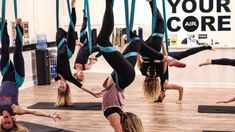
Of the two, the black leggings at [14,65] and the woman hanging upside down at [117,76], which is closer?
the woman hanging upside down at [117,76]

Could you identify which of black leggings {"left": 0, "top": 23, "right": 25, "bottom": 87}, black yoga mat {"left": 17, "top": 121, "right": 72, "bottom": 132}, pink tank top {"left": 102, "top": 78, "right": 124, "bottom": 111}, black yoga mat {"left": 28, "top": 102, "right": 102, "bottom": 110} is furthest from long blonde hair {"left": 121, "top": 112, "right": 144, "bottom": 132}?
black yoga mat {"left": 28, "top": 102, "right": 102, "bottom": 110}

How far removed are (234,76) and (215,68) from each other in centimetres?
39

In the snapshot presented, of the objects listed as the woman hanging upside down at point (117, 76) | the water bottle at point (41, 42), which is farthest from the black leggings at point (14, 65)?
the water bottle at point (41, 42)

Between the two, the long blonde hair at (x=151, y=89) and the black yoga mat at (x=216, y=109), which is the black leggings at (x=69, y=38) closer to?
the long blonde hair at (x=151, y=89)

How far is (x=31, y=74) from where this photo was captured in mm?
8633

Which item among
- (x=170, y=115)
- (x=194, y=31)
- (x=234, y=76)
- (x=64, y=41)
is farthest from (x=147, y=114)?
(x=194, y=31)

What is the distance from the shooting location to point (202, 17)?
8.59 m

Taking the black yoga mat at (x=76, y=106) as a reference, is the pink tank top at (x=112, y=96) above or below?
above

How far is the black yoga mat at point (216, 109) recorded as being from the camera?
5895 millimetres

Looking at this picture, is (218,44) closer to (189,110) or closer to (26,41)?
(189,110)

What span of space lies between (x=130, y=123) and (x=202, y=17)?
18.3 feet

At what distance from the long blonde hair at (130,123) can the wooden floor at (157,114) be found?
59.1 inches

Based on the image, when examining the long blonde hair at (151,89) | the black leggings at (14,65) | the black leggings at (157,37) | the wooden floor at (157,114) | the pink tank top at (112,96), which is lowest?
the wooden floor at (157,114)

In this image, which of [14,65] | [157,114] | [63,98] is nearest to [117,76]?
[14,65]
